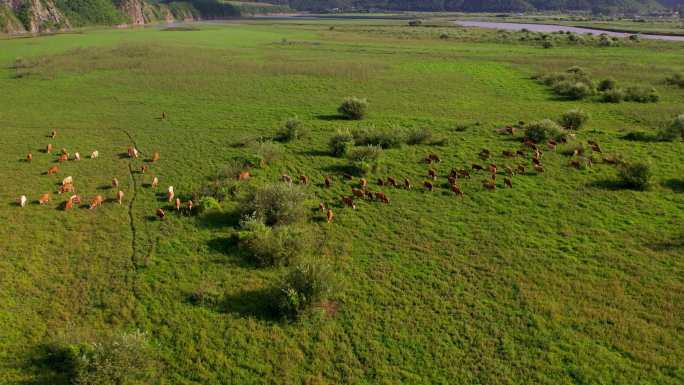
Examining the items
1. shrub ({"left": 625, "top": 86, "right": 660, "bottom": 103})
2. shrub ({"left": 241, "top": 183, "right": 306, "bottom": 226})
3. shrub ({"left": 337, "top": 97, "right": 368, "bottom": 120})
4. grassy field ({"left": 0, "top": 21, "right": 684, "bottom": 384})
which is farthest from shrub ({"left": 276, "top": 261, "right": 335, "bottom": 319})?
shrub ({"left": 625, "top": 86, "right": 660, "bottom": 103})

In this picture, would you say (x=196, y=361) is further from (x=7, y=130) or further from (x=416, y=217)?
(x=7, y=130)

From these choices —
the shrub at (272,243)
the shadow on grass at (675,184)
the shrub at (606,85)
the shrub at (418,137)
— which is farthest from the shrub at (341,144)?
the shrub at (606,85)

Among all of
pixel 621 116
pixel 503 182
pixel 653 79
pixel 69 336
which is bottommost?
pixel 69 336

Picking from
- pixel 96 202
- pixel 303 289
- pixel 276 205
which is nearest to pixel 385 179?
pixel 276 205

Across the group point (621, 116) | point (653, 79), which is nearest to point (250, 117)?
point (621, 116)

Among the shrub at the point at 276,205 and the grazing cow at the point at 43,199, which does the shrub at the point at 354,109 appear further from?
the grazing cow at the point at 43,199

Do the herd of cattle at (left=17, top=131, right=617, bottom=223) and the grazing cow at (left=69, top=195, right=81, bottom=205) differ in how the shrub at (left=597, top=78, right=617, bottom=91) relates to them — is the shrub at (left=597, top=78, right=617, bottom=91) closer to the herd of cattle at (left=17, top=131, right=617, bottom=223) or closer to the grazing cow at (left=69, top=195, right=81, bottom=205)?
the herd of cattle at (left=17, top=131, right=617, bottom=223)

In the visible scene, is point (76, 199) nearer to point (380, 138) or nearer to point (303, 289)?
point (303, 289)
